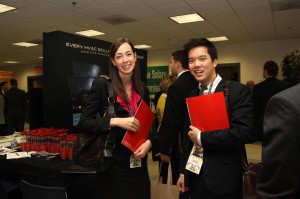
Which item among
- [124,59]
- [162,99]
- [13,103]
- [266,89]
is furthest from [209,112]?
[13,103]

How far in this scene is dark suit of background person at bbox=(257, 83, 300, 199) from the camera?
65cm

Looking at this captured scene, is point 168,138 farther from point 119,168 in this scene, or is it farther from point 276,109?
point 276,109

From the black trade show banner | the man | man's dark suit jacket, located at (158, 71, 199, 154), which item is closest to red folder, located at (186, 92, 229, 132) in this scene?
the man

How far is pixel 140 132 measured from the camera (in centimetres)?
176

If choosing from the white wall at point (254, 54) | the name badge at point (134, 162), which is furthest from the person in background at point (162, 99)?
the white wall at point (254, 54)

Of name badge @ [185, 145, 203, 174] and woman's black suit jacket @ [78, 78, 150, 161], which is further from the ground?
woman's black suit jacket @ [78, 78, 150, 161]

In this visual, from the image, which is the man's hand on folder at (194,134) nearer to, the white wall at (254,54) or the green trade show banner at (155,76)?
the green trade show banner at (155,76)

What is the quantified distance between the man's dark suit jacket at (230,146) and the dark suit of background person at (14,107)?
6.48 metres

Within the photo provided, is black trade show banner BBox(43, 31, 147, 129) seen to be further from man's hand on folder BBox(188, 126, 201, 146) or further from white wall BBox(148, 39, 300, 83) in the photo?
white wall BBox(148, 39, 300, 83)

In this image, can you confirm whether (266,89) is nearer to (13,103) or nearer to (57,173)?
(57,173)

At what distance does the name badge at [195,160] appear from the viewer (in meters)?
1.59

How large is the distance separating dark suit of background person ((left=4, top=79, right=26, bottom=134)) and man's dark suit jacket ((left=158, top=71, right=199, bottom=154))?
5.63 metres

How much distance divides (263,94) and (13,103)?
5.68 metres

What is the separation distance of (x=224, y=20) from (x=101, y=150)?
5948 millimetres
